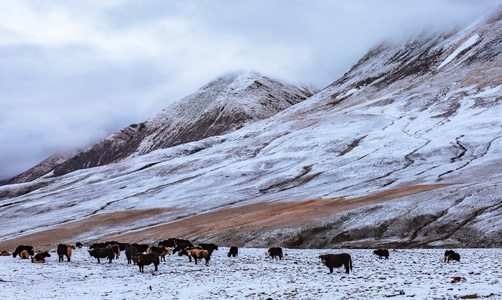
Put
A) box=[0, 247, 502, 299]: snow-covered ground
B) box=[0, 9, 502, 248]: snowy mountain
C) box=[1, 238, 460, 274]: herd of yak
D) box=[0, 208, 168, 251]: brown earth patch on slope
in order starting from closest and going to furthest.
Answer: box=[0, 247, 502, 299]: snow-covered ground → box=[1, 238, 460, 274]: herd of yak → box=[0, 9, 502, 248]: snowy mountain → box=[0, 208, 168, 251]: brown earth patch on slope

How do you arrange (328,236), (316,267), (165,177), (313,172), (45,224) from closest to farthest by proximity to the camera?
(316,267) → (328,236) → (45,224) → (313,172) → (165,177)

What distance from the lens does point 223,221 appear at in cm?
7350

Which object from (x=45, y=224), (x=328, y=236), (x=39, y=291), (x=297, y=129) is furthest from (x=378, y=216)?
(x=297, y=129)

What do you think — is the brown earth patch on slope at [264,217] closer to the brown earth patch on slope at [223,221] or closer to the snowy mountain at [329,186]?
the brown earth patch on slope at [223,221]

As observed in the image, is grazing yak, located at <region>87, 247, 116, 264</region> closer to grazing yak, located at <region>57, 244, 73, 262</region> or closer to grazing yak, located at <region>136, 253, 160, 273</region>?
grazing yak, located at <region>57, 244, 73, 262</region>

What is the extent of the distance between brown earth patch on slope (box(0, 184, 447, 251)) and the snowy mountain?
1.09 feet

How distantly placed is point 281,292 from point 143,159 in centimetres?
16832

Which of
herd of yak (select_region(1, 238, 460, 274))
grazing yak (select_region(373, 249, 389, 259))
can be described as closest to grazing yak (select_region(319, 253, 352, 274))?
herd of yak (select_region(1, 238, 460, 274))

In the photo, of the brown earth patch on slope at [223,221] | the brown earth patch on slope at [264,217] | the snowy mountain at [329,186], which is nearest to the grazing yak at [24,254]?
the snowy mountain at [329,186]

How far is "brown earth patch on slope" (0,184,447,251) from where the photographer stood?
206 feet

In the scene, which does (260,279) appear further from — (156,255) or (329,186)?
(329,186)

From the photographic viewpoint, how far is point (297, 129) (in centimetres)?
17975

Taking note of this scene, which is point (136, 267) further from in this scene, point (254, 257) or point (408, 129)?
point (408, 129)

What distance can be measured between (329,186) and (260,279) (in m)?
70.7
